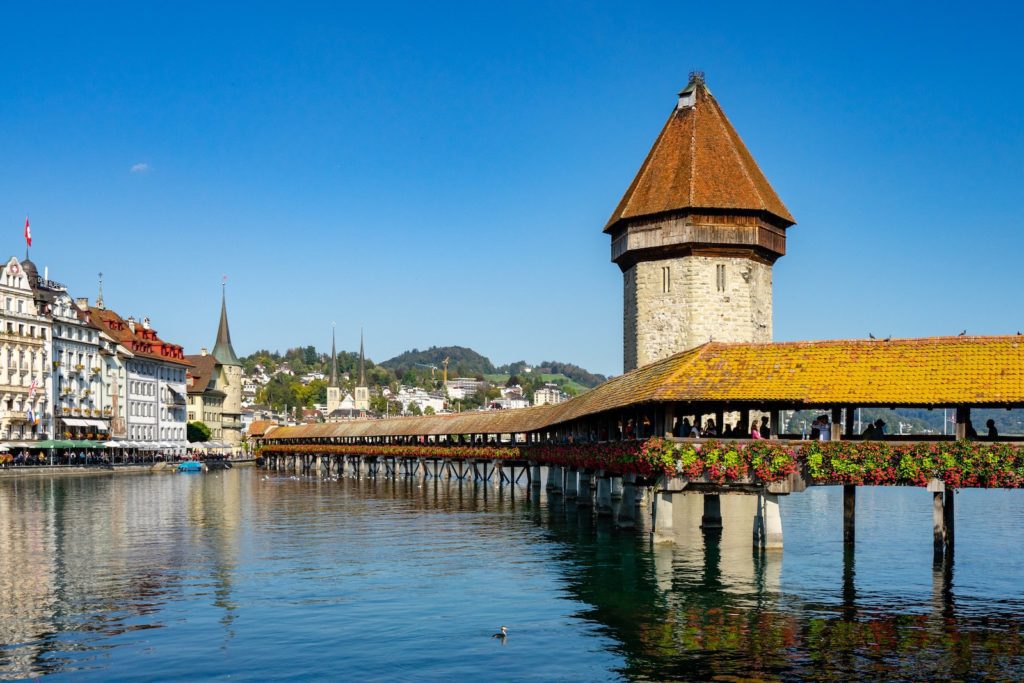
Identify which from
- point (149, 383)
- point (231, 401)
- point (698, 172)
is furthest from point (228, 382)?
point (698, 172)

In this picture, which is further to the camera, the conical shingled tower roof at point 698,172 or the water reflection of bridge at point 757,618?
the conical shingled tower roof at point 698,172

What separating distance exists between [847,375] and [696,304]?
2941 centimetres

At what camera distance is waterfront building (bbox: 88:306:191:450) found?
121 metres

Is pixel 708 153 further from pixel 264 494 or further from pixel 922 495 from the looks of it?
pixel 264 494

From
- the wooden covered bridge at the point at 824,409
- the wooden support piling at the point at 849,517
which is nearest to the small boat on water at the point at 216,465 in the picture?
the wooden covered bridge at the point at 824,409

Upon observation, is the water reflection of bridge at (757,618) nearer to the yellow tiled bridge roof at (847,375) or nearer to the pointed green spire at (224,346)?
the yellow tiled bridge roof at (847,375)

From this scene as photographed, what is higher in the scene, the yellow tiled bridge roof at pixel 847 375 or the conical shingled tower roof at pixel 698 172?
the conical shingled tower roof at pixel 698 172

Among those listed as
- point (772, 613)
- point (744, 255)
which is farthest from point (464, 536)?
point (744, 255)

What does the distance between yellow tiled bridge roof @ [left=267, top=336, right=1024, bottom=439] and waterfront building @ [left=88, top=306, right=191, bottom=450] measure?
305ft

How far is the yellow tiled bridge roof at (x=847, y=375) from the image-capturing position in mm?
26766

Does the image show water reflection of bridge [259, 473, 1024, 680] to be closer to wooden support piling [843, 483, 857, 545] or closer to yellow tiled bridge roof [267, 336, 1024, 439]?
wooden support piling [843, 483, 857, 545]

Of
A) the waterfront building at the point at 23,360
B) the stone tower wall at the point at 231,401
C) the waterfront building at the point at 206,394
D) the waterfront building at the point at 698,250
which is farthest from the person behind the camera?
the stone tower wall at the point at 231,401

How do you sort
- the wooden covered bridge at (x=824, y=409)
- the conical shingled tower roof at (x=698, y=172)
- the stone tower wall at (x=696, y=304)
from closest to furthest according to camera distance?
the wooden covered bridge at (x=824, y=409) < the stone tower wall at (x=696, y=304) < the conical shingled tower roof at (x=698, y=172)

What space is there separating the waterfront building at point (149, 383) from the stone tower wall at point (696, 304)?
69.3m
